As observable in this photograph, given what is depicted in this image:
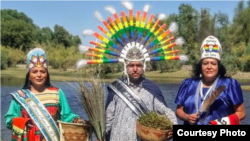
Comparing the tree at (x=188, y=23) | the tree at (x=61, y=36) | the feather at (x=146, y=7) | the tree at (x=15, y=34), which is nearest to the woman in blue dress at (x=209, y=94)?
the feather at (x=146, y=7)

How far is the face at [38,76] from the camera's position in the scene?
4.16m

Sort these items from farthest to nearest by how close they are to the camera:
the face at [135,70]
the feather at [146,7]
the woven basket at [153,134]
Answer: the feather at [146,7] < the face at [135,70] < the woven basket at [153,134]

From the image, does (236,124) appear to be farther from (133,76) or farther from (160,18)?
(160,18)

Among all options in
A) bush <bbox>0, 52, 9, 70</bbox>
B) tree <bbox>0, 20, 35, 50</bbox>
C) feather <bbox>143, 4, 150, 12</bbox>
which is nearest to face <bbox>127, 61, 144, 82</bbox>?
feather <bbox>143, 4, 150, 12</bbox>

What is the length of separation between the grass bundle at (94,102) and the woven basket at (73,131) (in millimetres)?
136

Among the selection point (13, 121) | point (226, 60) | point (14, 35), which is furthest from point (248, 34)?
point (13, 121)

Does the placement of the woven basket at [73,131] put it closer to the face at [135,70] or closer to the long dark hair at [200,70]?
the face at [135,70]

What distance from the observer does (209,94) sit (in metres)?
4.07

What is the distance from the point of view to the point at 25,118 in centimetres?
406

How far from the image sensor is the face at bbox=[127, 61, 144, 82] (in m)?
4.27

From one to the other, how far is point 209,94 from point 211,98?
24 centimetres

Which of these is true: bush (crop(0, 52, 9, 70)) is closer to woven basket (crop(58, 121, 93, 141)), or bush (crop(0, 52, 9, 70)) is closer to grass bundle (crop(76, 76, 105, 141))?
grass bundle (crop(76, 76, 105, 141))

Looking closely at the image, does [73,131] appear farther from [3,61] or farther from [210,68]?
[3,61]

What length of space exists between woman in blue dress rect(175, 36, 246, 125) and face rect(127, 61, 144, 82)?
21.8 inches
